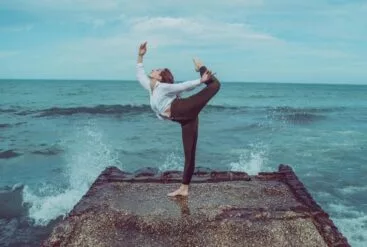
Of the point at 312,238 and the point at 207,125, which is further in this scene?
the point at 207,125

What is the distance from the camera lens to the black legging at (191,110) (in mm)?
6855

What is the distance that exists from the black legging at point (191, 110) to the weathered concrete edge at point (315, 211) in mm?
1843

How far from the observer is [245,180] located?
8695 mm

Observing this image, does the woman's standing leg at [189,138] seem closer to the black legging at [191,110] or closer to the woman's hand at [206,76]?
the black legging at [191,110]

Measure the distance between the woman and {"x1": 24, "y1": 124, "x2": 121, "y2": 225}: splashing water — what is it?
6.97 m

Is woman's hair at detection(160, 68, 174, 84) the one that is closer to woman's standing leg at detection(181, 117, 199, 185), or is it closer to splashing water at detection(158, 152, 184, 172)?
woman's standing leg at detection(181, 117, 199, 185)

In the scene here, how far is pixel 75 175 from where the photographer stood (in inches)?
680

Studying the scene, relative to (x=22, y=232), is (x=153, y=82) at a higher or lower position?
higher

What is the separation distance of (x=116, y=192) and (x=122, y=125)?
2515cm

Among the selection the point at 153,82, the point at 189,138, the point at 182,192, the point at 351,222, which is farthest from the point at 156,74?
the point at 351,222

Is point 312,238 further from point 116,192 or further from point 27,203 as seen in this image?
point 27,203

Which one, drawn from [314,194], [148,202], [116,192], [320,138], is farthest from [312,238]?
[320,138]

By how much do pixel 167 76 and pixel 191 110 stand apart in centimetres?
63

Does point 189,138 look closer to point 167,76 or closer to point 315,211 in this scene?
point 167,76
